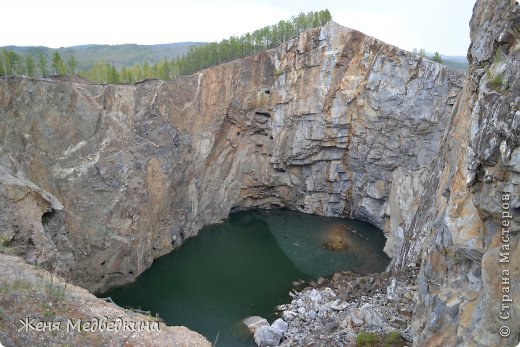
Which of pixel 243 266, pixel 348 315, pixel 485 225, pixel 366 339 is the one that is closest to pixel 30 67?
pixel 243 266

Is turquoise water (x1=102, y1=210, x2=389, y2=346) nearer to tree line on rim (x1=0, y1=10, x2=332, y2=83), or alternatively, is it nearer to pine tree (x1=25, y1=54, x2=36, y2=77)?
tree line on rim (x1=0, y1=10, x2=332, y2=83)

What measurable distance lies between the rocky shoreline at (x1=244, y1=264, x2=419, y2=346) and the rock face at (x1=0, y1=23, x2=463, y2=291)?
8218 millimetres

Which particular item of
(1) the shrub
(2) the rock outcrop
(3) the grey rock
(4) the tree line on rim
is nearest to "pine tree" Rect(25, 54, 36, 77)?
(4) the tree line on rim

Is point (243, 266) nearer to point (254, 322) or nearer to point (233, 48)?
point (254, 322)

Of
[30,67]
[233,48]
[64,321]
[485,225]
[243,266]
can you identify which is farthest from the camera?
[233,48]

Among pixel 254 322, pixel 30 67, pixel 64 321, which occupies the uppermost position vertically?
pixel 30 67

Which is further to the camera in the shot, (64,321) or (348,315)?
(348,315)

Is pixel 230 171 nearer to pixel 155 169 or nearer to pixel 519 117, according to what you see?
pixel 155 169

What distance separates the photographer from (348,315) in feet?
76.2

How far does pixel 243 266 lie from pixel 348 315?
1293cm

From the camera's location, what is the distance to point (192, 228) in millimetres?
39406

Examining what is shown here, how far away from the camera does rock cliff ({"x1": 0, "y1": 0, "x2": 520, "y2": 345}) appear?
544 inches

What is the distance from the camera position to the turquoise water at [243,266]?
89.3 feet

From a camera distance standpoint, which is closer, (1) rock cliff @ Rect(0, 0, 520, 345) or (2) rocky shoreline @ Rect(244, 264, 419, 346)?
(1) rock cliff @ Rect(0, 0, 520, 345)
